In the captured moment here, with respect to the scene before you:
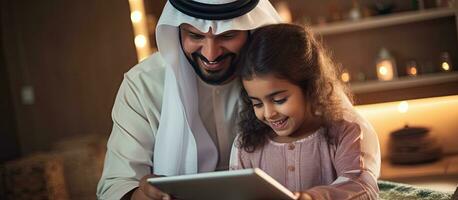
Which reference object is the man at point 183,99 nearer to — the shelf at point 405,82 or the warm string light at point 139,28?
the warm string light at point 139,28

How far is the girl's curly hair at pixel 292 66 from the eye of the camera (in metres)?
1.53

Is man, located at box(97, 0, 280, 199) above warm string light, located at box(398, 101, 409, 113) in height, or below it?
above

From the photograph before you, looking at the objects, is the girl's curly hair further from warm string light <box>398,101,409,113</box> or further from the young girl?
warm string light <box>398,101,409,113</box>

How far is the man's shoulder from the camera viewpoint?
6.42ft

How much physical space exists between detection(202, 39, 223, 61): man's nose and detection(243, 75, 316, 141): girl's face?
0.45 feet

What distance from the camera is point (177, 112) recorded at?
181cm

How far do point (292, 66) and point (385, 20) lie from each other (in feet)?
9.23

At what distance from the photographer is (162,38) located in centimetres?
182

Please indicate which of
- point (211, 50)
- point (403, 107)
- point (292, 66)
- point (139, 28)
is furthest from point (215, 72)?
point (139, 28)

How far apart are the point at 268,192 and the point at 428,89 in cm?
325

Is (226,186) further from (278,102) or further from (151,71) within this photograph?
(151,71)

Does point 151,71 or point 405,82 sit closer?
point 151,71

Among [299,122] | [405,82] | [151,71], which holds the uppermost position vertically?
[151,71]

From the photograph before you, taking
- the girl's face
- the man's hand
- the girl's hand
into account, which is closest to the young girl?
the girl's face
